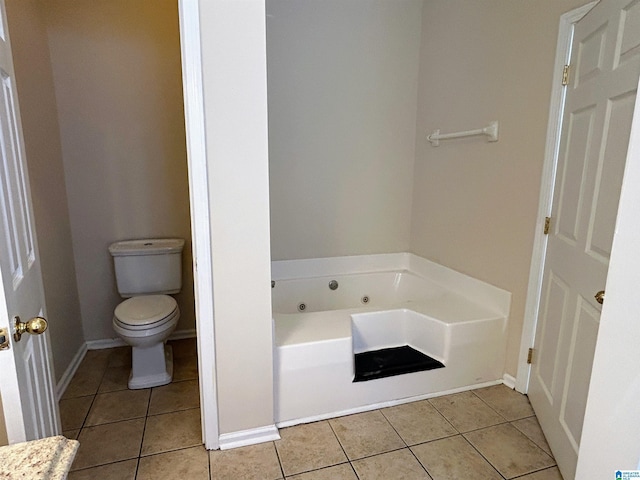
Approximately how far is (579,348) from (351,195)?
5.80 ft

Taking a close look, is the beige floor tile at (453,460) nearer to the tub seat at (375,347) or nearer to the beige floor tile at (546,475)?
the beige floor tile at (546,475)

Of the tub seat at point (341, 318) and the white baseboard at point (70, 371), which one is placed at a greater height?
the tub seat at point (341, 318)

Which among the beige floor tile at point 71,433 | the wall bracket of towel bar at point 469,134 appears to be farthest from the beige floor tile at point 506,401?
the beige floor tile at point 71,433

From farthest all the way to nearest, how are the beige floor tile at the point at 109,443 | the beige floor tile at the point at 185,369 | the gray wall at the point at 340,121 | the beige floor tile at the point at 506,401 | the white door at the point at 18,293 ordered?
the gray wall at the point at 340,121 < the beige floor tile at the point at 185,369 < the beige floor tile at the point at 506,401 < the beige floor tile at the point at 109,443 < the white door at the point at 18,293

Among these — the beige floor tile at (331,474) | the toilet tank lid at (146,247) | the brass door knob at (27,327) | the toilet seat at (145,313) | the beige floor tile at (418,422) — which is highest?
the brass door knob at (27,327)

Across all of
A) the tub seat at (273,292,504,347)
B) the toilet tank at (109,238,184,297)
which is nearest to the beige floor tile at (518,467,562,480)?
the tub seat at (273,292,504,347)

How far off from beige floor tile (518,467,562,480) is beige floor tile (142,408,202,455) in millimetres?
1434

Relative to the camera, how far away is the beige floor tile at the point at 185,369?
93.7 inches

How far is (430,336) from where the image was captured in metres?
2.20

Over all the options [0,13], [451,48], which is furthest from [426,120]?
[0,13]

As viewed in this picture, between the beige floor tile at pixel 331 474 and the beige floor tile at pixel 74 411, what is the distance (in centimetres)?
115

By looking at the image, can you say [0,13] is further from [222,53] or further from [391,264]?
[391,264]

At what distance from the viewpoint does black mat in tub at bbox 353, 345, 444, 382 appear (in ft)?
6.64

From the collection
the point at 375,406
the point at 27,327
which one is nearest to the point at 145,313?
the point at 27,327
